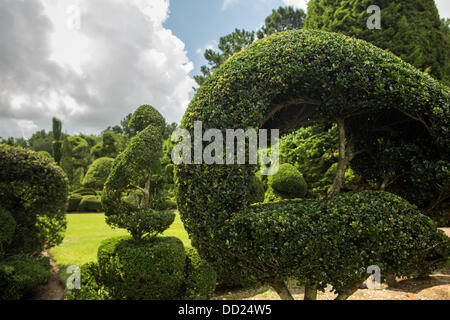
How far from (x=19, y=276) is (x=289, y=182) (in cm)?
755

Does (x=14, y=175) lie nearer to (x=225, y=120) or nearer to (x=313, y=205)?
(x=225, y=120)

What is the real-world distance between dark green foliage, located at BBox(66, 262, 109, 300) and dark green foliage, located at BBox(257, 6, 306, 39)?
19.5 meters

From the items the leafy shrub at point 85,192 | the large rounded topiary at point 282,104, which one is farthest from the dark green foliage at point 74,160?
the large rounded topiary at point 282,104

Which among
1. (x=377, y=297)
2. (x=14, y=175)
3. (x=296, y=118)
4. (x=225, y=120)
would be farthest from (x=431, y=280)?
(x=14, y=175)

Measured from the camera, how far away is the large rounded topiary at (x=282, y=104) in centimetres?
294

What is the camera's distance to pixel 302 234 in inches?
110

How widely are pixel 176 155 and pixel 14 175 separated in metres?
5.47

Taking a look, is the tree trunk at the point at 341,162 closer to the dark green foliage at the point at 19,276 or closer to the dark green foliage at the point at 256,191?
the dark green foliage at the point at 256,191

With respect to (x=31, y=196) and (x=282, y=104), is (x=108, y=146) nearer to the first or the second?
(x=31, y=196)

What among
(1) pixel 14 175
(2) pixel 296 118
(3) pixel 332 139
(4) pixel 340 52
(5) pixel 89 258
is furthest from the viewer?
(3) pixel 332 139

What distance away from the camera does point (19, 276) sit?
4.79 m

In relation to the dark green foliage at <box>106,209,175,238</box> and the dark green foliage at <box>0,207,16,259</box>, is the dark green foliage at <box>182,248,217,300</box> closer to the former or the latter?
the dark green foliage at <box>106,209,175,238</box>

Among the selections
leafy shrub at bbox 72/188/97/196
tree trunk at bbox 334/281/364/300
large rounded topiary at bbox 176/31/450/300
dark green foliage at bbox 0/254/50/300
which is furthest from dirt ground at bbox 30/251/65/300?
leafy shrub at bbox 72/188/97/196

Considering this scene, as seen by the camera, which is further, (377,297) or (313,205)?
(377,297)
